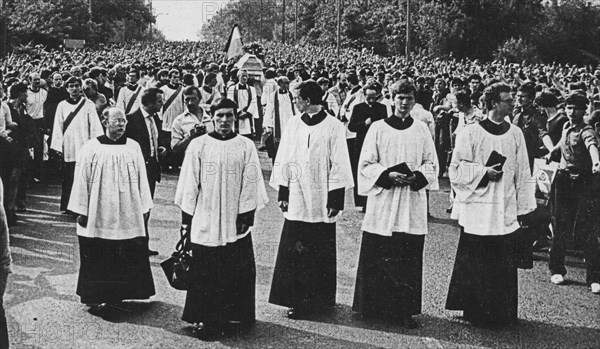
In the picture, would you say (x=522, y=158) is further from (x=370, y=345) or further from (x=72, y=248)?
(x=72, y=248)

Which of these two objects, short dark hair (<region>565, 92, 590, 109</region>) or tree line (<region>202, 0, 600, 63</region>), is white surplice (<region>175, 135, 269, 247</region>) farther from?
tree line (<region>202, 0, 600, 63</region>)

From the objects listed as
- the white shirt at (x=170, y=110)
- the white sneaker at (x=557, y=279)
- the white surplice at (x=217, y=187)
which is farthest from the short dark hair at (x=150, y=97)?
the white shirt at (x=170, y=110)

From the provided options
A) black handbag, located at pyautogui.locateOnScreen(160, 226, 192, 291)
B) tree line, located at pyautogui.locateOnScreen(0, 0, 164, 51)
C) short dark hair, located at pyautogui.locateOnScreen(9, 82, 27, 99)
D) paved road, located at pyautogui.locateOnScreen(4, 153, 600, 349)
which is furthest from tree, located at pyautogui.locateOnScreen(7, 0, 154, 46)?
black handbag, located at pyautogui.locateOnScreen(160, 226, 192, 291)

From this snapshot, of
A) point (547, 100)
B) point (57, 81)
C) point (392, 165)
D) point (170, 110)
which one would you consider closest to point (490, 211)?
point (392, 165)

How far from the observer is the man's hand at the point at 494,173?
22.9 ft

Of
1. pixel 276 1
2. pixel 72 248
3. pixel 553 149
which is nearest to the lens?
pixel 553 149

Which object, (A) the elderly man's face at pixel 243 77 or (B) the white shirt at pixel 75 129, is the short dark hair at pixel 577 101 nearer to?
(B) the white shirt at pixel 75 129

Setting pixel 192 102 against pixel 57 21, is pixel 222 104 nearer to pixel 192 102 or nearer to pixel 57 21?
pixel 192 102

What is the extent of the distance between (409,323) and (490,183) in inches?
52.0

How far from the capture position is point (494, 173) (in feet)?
22.9

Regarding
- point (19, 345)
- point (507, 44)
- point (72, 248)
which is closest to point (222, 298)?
point (19, 345)

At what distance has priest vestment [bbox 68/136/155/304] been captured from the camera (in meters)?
7.38

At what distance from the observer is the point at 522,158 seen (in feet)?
23.5

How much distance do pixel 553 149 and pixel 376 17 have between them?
55.8 metres
